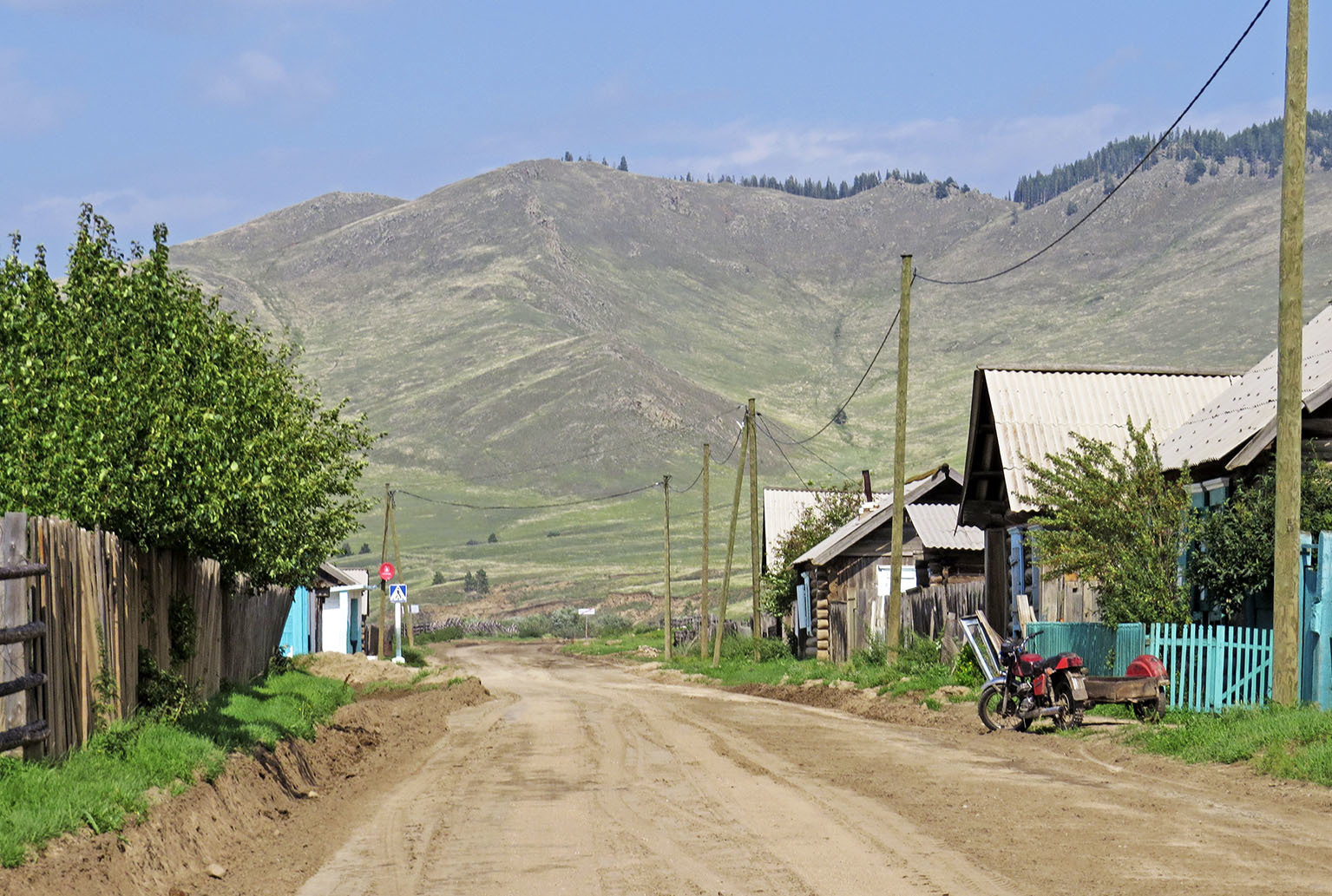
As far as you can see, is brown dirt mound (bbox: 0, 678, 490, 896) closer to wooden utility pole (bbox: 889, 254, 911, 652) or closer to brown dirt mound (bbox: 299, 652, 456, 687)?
wooden utility pole (bbox: 889, 254, 911, 652)

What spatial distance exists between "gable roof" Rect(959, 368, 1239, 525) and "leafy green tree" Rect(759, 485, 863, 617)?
2023 centimetres

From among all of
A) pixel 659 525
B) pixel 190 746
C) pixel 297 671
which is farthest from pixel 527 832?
pixel 659 525

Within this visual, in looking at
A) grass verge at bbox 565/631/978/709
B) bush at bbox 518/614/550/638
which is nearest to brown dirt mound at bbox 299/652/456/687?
grass verge at bbox 565/631/978/709

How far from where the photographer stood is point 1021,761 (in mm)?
16938

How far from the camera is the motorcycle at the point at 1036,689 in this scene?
20.3m

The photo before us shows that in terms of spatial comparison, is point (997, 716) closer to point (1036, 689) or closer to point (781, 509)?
point (1036, 689)

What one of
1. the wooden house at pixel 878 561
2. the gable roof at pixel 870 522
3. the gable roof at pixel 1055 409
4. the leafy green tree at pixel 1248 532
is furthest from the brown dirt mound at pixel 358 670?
the leafy green tree at pixel 1248 532

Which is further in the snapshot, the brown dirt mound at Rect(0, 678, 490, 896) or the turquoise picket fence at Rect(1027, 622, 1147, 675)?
the turquoise picket fence at Rect(1027, 622, 1147, 675)

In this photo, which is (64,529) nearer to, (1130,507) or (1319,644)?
(1319,644)

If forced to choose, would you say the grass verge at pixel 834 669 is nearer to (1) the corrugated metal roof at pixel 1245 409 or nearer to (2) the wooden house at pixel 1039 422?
(2) the wooden house at pixel 1039 422

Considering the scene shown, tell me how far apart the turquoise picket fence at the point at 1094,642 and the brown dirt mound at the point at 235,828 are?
10.5 meters

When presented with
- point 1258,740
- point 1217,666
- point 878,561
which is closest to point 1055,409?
point 1217,666

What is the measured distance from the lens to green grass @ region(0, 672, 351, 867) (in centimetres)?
948

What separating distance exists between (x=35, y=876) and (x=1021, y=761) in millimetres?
11231
